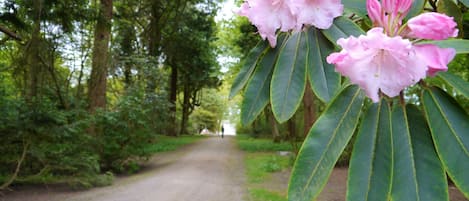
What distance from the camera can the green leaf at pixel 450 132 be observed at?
0.71 metres

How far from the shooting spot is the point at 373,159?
2.59 feet

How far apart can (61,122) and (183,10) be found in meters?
10.3

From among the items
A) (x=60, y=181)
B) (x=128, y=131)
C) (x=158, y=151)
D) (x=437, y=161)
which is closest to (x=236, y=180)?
(x=128, y=131)

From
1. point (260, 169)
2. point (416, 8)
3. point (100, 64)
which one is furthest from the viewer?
point (260, 169)

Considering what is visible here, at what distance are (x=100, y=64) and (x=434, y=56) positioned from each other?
8.70 metres

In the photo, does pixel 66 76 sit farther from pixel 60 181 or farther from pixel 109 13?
pixel 60 181

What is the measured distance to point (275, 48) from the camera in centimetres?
110

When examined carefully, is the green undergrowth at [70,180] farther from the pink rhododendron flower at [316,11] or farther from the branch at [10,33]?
the pink rhododendron flower at [316,11]

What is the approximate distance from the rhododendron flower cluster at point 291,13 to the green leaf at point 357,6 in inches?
6.1

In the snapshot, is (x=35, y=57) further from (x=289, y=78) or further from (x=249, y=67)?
(x=289, y=78)

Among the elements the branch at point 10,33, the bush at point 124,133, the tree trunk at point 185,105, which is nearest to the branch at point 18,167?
the branch at point 10,33

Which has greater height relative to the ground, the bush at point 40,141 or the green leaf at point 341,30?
the green leaf at point 341,30

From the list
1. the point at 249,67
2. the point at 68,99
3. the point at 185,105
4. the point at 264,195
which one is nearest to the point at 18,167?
the point at 68,99

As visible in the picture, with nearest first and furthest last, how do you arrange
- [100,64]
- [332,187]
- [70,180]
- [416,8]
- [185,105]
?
[416,8], [70,180], [332,187], [100,64], [185,105]
